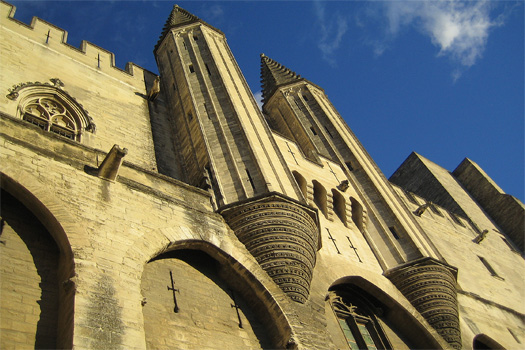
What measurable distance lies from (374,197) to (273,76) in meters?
7.27

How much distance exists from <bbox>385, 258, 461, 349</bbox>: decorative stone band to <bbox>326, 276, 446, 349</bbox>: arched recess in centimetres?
34

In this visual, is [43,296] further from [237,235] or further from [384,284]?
[384,284]

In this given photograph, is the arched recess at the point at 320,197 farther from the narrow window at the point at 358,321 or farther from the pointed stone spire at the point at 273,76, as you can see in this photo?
the pointed stone spire at the point at 273,76

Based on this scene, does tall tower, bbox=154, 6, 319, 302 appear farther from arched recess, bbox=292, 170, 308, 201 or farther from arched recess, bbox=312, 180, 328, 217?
arched recess, bbox=312, 180, 328, 217

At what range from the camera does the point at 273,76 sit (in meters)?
18.8

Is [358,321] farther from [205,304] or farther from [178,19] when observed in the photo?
[178,19]

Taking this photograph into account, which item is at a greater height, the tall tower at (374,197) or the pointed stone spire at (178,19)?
the pointed stone spire at (178,19)

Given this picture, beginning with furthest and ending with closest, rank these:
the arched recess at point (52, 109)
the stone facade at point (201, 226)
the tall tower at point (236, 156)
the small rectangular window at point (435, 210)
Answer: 1. the small rectangular window at point (435, 210)
2. the arched recess at point (52, 109)
3. the tall tower at point (236, 156)
4. the stone facade at point (201, 226)

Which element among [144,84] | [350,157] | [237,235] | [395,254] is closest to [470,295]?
[395,254]

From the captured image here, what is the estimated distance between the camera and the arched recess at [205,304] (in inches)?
264

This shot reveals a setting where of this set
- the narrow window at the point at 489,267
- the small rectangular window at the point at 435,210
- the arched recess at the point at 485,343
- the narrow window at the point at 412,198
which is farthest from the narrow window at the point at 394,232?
the small rectangular window at the point at 435,210

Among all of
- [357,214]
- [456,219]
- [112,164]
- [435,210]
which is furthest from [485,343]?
[112,164]

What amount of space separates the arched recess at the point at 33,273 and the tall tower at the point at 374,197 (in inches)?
280

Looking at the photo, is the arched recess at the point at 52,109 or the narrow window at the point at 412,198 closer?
the arched recess at the point at 52,109
